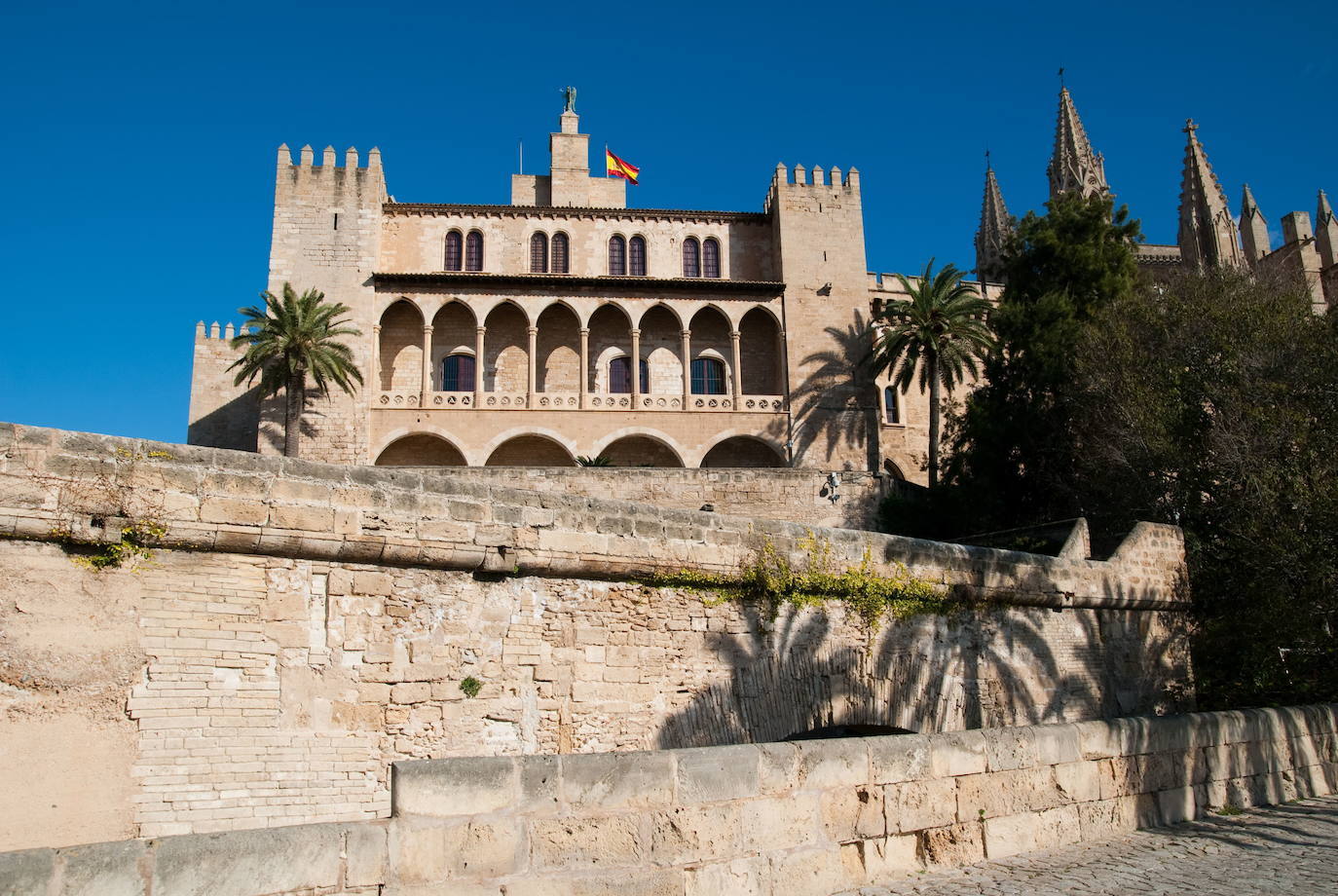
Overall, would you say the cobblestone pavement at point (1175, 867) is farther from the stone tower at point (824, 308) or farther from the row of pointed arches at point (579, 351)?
the row of pointed arches at point (579, 351)

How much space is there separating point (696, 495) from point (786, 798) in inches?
685

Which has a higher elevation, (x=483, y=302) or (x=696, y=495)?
(x=483, y=302)

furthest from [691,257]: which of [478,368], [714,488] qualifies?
[714,488]

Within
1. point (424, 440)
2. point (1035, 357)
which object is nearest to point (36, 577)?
point (1035, 357)

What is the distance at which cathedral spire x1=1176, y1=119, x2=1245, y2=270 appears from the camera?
56000mm

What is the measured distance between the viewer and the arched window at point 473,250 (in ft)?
125

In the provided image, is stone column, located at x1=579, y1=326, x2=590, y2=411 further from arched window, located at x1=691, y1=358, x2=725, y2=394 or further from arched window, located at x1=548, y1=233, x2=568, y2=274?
arched window, located at x1=691, y1=358, x2=725, y2=394

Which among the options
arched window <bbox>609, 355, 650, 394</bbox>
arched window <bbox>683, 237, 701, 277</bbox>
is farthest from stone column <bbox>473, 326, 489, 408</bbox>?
arched window <bbox>683, 237, 701, 277</bbox>

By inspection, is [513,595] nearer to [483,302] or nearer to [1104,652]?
[1104,652]

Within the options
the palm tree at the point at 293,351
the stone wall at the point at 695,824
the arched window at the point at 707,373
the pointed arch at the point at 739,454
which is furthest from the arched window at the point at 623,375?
the stone wall at the point at 695,824

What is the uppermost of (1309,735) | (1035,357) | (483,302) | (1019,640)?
(483,302)

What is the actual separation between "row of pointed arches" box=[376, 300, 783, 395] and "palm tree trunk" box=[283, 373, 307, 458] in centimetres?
327

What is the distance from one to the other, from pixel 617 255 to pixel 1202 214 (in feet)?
125

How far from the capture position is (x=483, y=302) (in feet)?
119
